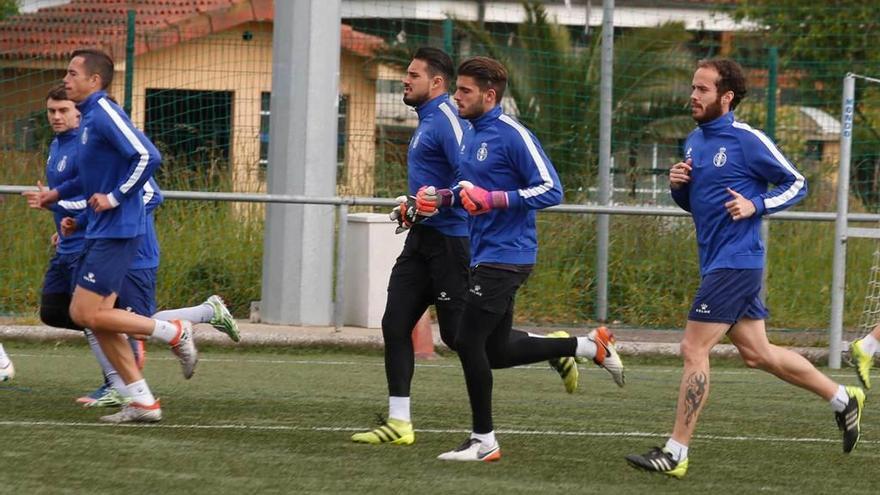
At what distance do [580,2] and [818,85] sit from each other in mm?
11311

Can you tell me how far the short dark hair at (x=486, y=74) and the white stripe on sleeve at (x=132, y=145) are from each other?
1696mm

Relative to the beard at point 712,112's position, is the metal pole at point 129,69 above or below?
above

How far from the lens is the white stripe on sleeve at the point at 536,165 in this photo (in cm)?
746

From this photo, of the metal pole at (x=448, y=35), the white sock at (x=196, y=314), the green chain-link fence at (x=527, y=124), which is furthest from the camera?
the metal pole at (x=448, y=35)

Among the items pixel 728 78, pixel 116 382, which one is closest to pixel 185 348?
pixel 116 382

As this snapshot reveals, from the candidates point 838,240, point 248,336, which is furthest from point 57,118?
point 838,240

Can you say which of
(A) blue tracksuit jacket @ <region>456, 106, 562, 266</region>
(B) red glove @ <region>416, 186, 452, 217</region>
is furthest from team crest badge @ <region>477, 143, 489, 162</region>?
(B) red glove @ <region>416, 186, 452, 217</region>

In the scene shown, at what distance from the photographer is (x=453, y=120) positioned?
8312mm

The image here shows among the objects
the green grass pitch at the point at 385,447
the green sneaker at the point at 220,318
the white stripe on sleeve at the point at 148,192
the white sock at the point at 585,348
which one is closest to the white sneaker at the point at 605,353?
the white sock at the point at 585,348

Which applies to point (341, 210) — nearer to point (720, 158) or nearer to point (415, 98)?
point (415, 98)

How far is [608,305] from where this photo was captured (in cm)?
1444

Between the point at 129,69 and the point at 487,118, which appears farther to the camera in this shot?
the point at 129,69

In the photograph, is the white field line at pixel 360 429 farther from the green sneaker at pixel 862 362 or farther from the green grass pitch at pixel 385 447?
the green sneaker at pixel 862 362

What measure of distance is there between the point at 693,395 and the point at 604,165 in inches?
296
